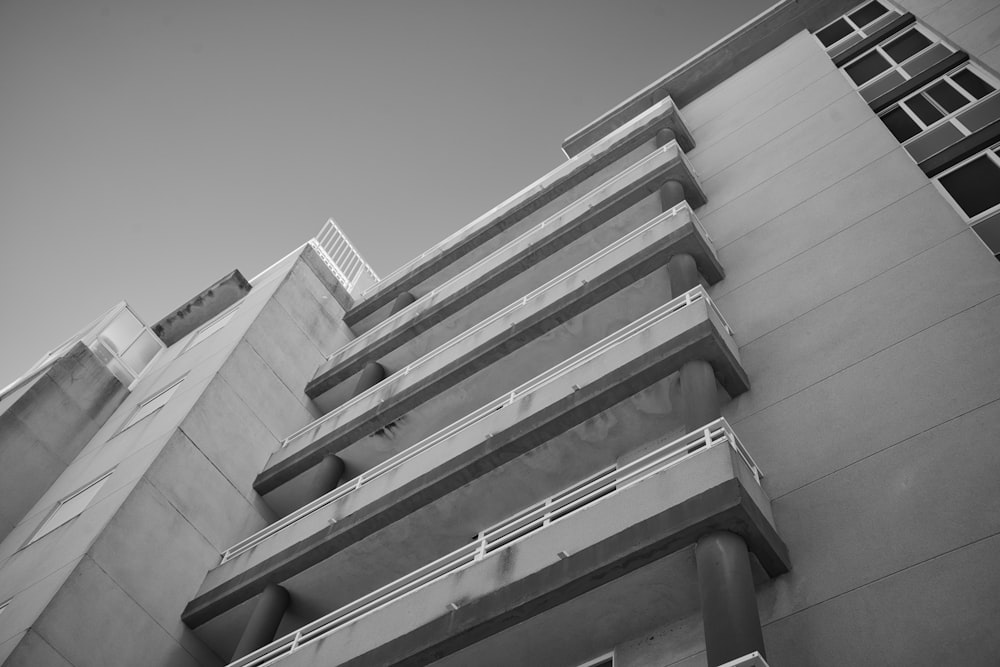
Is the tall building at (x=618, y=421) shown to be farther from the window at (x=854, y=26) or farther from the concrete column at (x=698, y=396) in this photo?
the window at (x=854, y=26)

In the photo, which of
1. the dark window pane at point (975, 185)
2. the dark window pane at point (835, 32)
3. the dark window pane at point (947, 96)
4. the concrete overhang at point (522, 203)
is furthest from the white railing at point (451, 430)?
→ the dark window pane at point (835, 32)

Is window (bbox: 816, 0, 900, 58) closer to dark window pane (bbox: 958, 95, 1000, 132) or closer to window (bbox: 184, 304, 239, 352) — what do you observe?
dark window pane (bbox: 958, 95, 1000, 132)

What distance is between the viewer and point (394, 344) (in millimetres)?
22750

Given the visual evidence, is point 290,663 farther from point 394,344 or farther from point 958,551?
point 394,344

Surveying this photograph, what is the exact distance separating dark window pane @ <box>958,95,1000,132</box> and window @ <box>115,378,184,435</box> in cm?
1903

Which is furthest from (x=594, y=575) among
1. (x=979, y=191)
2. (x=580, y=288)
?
(x=979, y=191)

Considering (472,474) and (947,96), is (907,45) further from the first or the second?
(472,474)

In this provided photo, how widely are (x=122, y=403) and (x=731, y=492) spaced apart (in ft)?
61.0

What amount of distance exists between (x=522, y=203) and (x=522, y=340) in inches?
349

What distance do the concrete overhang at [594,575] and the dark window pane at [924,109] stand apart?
35.4ft

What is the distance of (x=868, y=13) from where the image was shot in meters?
23.5

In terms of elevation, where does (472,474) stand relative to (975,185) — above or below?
above

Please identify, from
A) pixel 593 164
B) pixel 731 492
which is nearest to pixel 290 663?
pixel 731 492

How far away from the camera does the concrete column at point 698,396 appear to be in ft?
39.2
